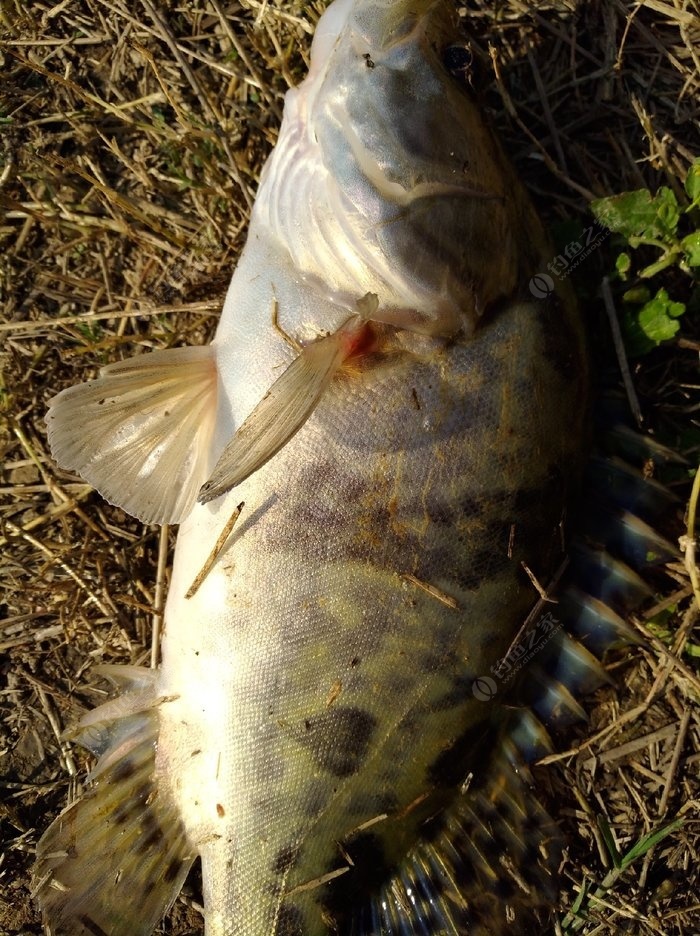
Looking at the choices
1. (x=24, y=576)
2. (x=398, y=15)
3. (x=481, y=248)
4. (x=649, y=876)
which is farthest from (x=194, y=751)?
(x=398, y=15)

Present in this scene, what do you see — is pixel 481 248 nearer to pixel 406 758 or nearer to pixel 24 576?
pixel 406 758

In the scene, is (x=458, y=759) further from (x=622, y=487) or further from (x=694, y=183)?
(x=694, y=183)

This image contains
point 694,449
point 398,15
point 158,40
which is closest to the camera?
point 398,15

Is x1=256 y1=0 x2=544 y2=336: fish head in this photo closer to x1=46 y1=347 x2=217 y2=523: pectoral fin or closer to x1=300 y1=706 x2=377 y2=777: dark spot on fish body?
x1=46 y1=347 x2=217 y2=523: pectoral fin

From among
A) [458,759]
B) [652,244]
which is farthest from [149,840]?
[652,244]

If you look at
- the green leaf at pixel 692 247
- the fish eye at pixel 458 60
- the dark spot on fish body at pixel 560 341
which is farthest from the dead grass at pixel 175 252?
the fish eye at pixel 458 60

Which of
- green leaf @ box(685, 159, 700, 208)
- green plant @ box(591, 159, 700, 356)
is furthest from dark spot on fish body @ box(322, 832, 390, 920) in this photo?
green leaf @ box(685, 159, 700, 208)
